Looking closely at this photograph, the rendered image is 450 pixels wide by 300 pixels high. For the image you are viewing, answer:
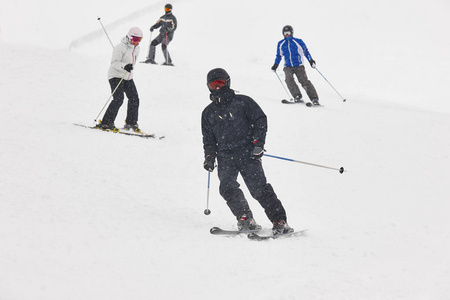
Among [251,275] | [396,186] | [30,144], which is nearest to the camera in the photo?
[251,275]

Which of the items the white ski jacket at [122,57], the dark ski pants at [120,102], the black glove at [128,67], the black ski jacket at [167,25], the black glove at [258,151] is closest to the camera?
the black glove at [258,151]

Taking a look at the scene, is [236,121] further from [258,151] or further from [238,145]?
[258,151]

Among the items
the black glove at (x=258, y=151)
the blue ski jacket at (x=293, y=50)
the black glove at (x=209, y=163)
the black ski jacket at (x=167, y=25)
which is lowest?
the black glove at (x=209, y=163)

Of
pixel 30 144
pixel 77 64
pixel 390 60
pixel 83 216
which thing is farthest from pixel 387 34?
pixel 83 216

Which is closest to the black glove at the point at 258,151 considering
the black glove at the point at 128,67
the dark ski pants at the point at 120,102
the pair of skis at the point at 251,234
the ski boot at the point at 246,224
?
the ski boot at the point at 246,224

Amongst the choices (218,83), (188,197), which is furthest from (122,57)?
(218,83)

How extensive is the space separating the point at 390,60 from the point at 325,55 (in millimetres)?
2521

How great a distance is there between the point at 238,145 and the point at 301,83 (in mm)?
6257

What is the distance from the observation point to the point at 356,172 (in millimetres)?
6801

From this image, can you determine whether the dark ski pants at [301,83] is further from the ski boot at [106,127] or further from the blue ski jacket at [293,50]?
the ski boot at [106,127]

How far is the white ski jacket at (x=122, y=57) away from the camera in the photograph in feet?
26.1

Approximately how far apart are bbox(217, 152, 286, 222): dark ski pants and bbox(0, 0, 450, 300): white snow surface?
1.06ft

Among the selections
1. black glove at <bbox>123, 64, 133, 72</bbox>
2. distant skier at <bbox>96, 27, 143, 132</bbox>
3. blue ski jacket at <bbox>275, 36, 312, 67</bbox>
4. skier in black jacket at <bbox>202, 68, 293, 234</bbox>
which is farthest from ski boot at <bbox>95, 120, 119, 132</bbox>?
blue ski jacket at <bbox>275, 36, 312, 67</bbox>

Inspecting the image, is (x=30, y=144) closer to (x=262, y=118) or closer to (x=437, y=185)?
(x=262, y=118)
